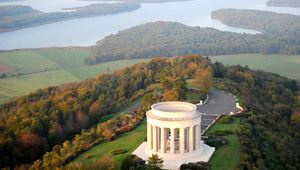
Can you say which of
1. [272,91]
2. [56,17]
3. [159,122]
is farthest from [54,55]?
[159,122]

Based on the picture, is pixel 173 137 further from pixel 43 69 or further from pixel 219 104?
pixel 43 69

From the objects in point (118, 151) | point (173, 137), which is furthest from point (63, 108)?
point (173, 137)

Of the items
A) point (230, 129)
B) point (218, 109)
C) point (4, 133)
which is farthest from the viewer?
point (218, 109)

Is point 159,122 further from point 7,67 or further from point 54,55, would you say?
point 54,55

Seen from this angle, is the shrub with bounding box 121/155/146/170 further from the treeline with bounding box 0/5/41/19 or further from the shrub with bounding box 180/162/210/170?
the treeline with bounding box 0/5/41/19

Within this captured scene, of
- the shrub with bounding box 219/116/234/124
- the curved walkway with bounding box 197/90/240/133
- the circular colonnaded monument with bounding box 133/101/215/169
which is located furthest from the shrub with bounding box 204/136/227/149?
the shrub with bounding box 219/116/234/124

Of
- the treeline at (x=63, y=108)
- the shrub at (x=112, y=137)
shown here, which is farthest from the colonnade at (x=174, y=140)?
the treeline at (x=63, y=108)

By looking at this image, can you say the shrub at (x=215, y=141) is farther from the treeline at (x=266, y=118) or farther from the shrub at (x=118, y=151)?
the shrub at (x=118, y=151)

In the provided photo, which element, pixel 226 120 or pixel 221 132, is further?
pixel 226 120
